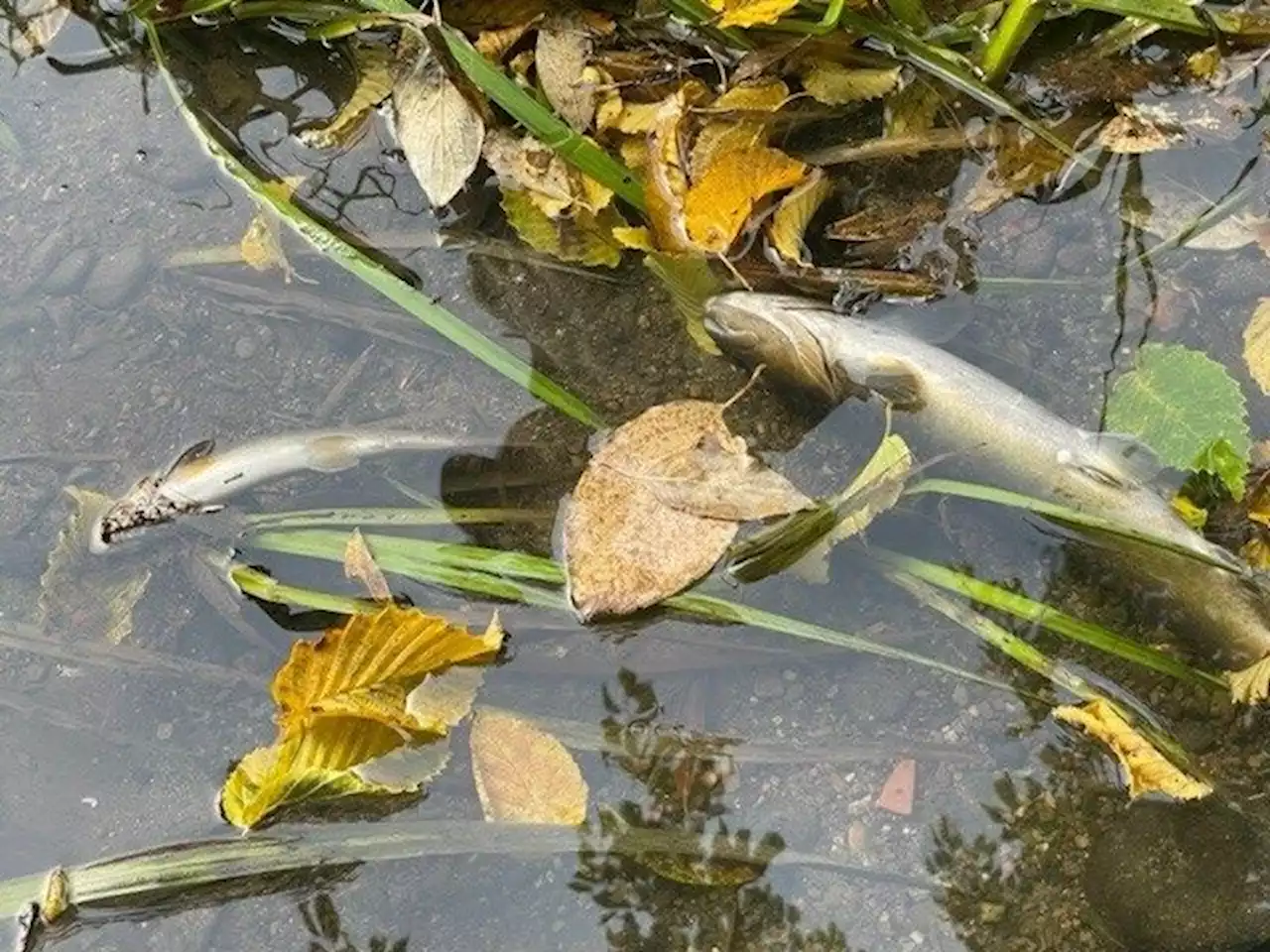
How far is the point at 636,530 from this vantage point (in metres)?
2.54

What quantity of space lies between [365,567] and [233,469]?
38 centimetres

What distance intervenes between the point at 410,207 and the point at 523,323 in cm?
41

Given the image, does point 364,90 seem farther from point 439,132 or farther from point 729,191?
point 729,191

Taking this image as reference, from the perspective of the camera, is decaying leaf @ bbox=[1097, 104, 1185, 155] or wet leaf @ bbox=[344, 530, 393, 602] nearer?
wet leaf @ bbox=[344, 530, 393, 602]

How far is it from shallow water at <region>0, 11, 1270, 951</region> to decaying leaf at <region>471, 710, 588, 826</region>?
0.17ft

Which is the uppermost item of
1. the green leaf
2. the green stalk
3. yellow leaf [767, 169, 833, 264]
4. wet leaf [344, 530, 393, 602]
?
the green stalk

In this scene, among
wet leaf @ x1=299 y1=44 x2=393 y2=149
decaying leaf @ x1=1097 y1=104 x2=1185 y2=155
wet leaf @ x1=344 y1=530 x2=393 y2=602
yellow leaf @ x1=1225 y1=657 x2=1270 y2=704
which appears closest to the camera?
yellow leaf @ x1=1225 y1=657 x2=1270 y2=704

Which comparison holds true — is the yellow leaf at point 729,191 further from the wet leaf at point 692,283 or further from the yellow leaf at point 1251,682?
the yellow leaf at point 1251,682

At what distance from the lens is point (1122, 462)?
2.50 m

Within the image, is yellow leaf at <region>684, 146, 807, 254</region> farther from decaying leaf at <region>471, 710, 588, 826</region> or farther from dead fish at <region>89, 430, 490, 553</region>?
decaying leaf at <region>471, 710, 588, 826</region>

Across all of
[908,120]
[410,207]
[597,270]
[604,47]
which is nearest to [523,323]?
[597,270]

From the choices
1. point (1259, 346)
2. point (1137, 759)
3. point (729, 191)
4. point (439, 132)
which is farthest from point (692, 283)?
point (1137, 759)

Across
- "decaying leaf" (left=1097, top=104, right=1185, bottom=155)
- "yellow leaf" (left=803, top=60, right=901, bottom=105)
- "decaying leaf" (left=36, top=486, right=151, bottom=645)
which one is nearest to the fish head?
"yellow leaf" (left=803, top=60, right=901, bottom=105)

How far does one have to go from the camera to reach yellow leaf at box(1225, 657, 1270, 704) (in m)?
2.30
